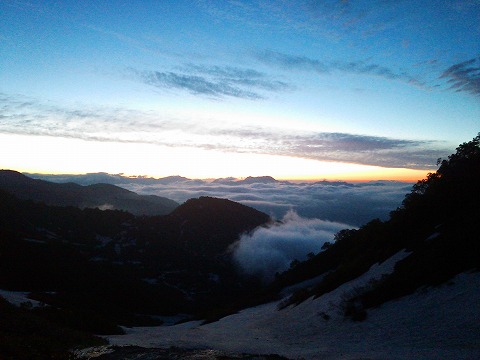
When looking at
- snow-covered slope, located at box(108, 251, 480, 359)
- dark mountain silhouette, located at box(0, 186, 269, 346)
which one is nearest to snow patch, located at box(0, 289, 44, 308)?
dark mountain silhouette, located at box(0, 186, 269, 346)

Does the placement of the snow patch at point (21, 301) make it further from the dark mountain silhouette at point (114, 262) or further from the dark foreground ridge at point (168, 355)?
the dark foreground ridge at point (168, 355)

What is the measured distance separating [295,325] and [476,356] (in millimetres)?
17112

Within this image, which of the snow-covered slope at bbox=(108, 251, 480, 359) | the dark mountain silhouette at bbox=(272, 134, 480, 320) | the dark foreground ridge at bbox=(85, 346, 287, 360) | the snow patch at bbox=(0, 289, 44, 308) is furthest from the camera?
the snow patch at bbox=(0, 289, 44, 308)

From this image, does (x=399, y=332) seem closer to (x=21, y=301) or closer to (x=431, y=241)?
(x=431, y=241)

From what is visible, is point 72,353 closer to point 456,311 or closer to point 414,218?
point 456,311

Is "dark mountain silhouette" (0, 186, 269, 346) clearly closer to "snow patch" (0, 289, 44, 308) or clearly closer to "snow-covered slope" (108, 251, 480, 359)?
"snow patch" (0, 289, 44, 308)

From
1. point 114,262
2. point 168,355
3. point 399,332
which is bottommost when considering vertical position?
point 114,262

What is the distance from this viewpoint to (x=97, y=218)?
177750mm

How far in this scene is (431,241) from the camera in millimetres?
28359

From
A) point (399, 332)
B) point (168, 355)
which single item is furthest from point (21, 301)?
point (399, 332)

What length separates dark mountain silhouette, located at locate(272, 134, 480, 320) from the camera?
21709 mm

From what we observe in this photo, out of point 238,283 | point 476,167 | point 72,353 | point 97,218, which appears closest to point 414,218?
point 476,167

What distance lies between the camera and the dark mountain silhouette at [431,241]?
21.7m

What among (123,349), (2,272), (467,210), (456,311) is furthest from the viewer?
(2,272)
